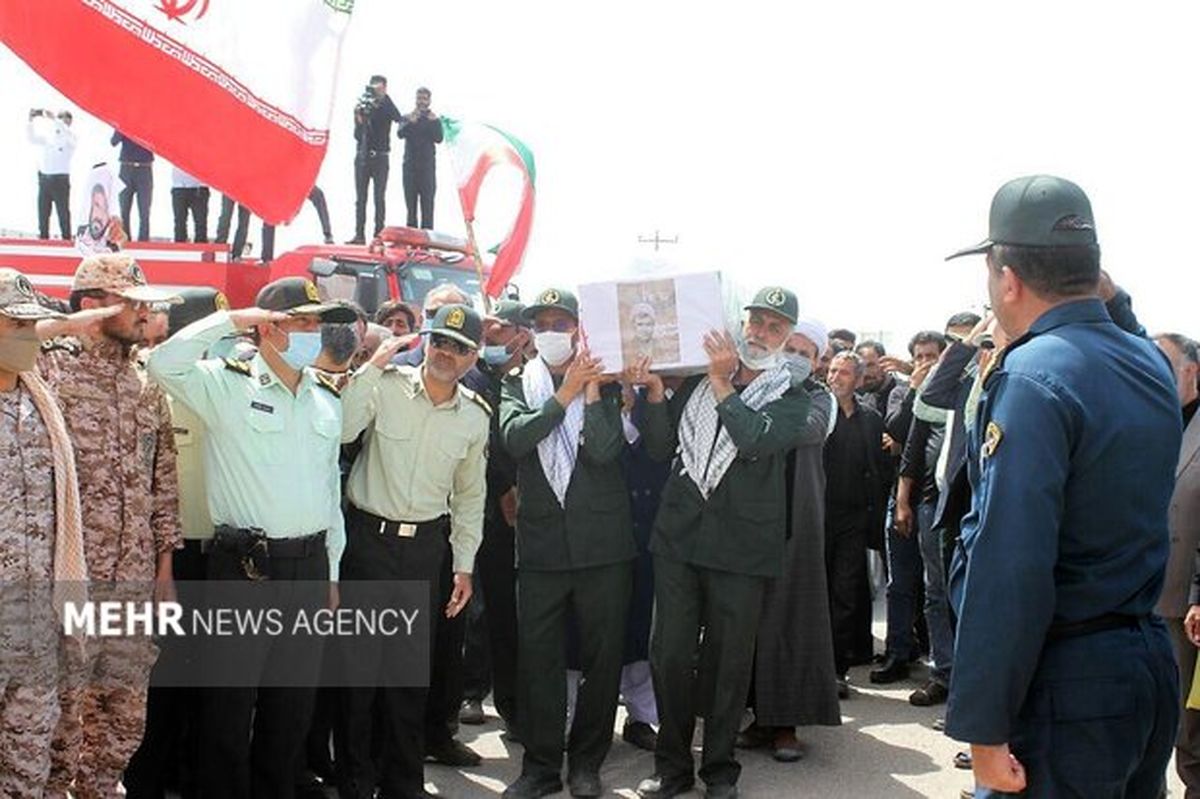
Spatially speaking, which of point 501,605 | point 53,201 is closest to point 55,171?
point 53,201

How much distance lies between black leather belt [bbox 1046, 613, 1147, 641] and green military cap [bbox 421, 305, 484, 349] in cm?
279

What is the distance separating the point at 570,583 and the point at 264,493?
1398mm

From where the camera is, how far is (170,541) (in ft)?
13.9

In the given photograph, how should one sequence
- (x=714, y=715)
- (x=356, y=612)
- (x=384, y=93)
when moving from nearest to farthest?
1. (x=356, y=612)
2. (x=714, y=715)
3. (x=384, y=93)

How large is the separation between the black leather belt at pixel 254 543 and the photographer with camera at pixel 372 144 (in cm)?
892

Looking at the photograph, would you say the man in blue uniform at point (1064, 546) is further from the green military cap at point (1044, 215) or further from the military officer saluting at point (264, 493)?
the military officer saluting at point (264, 493)

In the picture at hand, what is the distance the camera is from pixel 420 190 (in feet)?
42.8

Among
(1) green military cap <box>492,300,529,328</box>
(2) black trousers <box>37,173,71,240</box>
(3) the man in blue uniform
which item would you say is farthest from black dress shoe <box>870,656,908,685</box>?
(2) black trousers <box>37,173,71,240</box>

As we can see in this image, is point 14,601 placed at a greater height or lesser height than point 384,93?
lesser

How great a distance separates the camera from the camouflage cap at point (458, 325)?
15.2 ft

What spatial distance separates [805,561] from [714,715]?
1.18 metres

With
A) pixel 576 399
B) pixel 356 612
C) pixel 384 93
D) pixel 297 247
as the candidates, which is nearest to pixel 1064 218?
pixel 576 399

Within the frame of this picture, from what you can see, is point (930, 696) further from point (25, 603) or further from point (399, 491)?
point (25, 603)

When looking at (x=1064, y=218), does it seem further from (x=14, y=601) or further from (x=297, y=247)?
(x=297, y=247)
